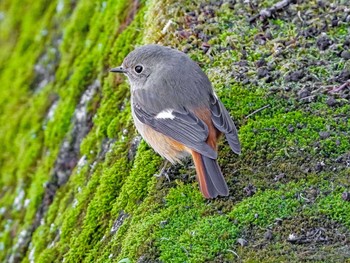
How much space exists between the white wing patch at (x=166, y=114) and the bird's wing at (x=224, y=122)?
1.07 feet

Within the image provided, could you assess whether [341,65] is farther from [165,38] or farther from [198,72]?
[165,38]

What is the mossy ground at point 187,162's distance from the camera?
475 cm

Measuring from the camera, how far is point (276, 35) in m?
6.38

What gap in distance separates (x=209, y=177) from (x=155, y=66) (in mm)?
1475

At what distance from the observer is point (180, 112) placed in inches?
223

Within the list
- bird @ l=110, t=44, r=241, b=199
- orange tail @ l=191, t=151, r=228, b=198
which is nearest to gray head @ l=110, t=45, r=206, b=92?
bird @ l=110, t=44, r=241, b=199

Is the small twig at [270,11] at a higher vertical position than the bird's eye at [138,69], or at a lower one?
lower

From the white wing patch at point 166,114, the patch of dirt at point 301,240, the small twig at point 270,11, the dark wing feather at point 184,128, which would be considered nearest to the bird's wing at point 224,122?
the dark wing feather at point 184,128

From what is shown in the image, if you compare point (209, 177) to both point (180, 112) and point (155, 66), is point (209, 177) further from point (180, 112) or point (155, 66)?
point (155, 66)

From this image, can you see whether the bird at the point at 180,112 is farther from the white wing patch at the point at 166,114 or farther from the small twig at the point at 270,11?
the small twig at the point at 270,11

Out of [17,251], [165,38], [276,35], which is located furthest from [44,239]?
[276,35]

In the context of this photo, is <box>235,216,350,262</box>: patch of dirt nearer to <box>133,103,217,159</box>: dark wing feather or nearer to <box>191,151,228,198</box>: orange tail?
<box>191,151,228,198</box>: orange tail

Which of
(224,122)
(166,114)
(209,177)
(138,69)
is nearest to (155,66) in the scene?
(138,69)

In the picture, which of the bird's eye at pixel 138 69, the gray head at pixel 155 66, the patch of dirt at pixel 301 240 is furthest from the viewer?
the bird's eye at pixel 138 69
